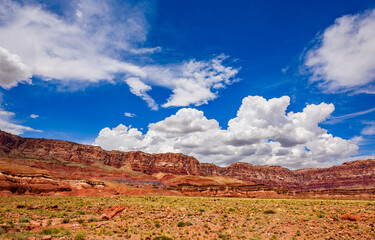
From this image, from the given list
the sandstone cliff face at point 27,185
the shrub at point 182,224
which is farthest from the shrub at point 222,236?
the sandstone cliff face at point 27,185

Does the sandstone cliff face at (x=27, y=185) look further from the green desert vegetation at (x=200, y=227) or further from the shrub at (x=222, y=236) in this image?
the shrub at (x=222, y=236)

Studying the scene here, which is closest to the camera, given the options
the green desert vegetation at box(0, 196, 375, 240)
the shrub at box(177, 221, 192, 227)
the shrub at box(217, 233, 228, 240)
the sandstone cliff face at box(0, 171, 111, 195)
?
the shrub at box(217, 233, 228, 240)

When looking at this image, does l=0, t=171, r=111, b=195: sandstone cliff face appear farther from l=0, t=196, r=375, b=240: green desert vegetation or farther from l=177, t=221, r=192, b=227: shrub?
l=177, t=221, r=192, b=227: shrub

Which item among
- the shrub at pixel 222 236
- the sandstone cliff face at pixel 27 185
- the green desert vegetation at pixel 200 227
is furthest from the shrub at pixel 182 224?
the sandstone cliff face at pixel 27 185

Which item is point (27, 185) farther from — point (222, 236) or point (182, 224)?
point (222, 236)

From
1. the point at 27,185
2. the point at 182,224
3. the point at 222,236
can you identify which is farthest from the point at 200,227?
the point at 27,185

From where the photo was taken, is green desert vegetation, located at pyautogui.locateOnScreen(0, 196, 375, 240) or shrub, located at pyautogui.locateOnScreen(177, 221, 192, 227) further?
shrub, located at pyautogui.locateOnScreen(177, 221, 192, 227)

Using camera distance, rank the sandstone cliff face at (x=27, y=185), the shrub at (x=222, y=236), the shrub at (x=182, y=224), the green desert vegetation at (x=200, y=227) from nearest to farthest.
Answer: the shrub at (x=222, y=236) → the green desert vegetation at (x=200, y=227) → the shrub at (x=182, y=224) → the sandstone cliff face at (x=27, y=185)

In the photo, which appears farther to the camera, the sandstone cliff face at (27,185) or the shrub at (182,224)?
the sandstone cliff face at (27,185)

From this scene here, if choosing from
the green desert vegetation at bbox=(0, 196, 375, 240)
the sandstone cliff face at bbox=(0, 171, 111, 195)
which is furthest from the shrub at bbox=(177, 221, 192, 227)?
the sandstone cliff face at bbox=(0, 171, 111, 195)

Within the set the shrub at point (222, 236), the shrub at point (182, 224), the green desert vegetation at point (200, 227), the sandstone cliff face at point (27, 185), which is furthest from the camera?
the sandstone cliff face at point (27, 185)

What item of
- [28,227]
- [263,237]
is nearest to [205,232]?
[263,237]

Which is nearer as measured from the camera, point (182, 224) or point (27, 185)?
point (182, 224)

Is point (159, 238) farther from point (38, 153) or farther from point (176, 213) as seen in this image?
point (38, 153)
